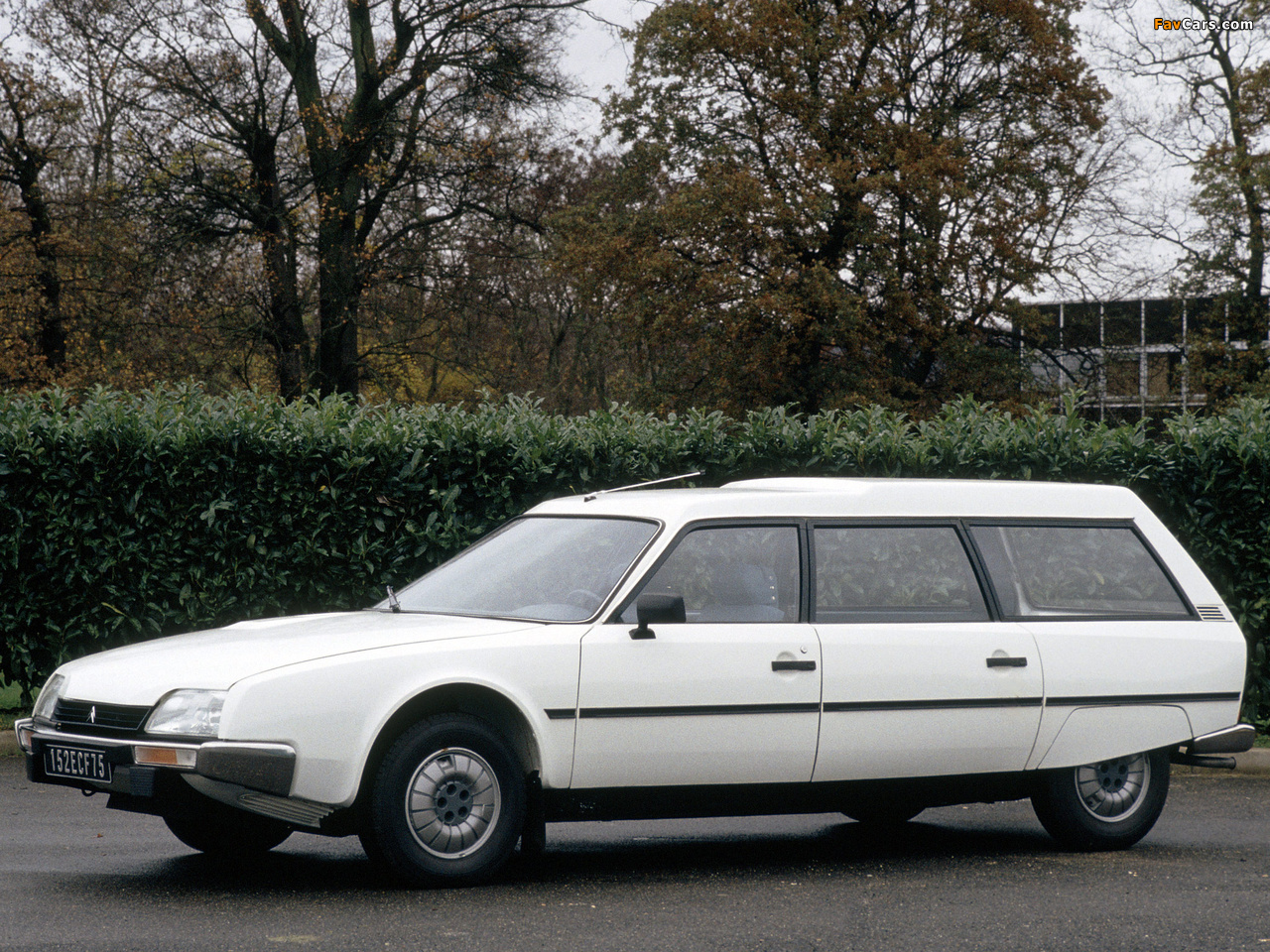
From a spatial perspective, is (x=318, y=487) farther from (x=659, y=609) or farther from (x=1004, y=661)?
(x=1004, y=661)

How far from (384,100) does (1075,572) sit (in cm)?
2224

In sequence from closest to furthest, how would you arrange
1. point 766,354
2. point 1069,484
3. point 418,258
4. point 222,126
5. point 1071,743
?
point 1071,743 → point 1069,484 → point 222,126 → point 418,258 → point 766,354

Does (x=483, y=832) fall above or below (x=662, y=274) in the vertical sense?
below

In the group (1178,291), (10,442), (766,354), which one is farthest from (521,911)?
(1178,291)

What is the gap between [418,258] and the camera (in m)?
27.3

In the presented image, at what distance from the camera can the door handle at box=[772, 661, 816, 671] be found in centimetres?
629

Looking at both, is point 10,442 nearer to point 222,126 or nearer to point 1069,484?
point 1069,484

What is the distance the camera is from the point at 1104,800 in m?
7.11

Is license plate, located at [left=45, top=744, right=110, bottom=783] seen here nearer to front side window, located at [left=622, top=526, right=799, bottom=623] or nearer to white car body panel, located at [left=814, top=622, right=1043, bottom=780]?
front side window, located at [left=622, top=526, right=799, bottom=623]

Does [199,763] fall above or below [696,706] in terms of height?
below

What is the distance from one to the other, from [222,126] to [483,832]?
22049mm

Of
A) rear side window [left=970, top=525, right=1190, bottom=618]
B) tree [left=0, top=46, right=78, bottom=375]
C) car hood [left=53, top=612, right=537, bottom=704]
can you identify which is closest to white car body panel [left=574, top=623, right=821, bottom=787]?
car hood [left=53, top=612, right=537, bottom=704]

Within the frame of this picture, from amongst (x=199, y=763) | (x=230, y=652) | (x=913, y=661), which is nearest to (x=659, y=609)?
(x=913, y=661)

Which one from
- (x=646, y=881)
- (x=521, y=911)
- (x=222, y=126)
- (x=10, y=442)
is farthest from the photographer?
(x=222, y=126)
